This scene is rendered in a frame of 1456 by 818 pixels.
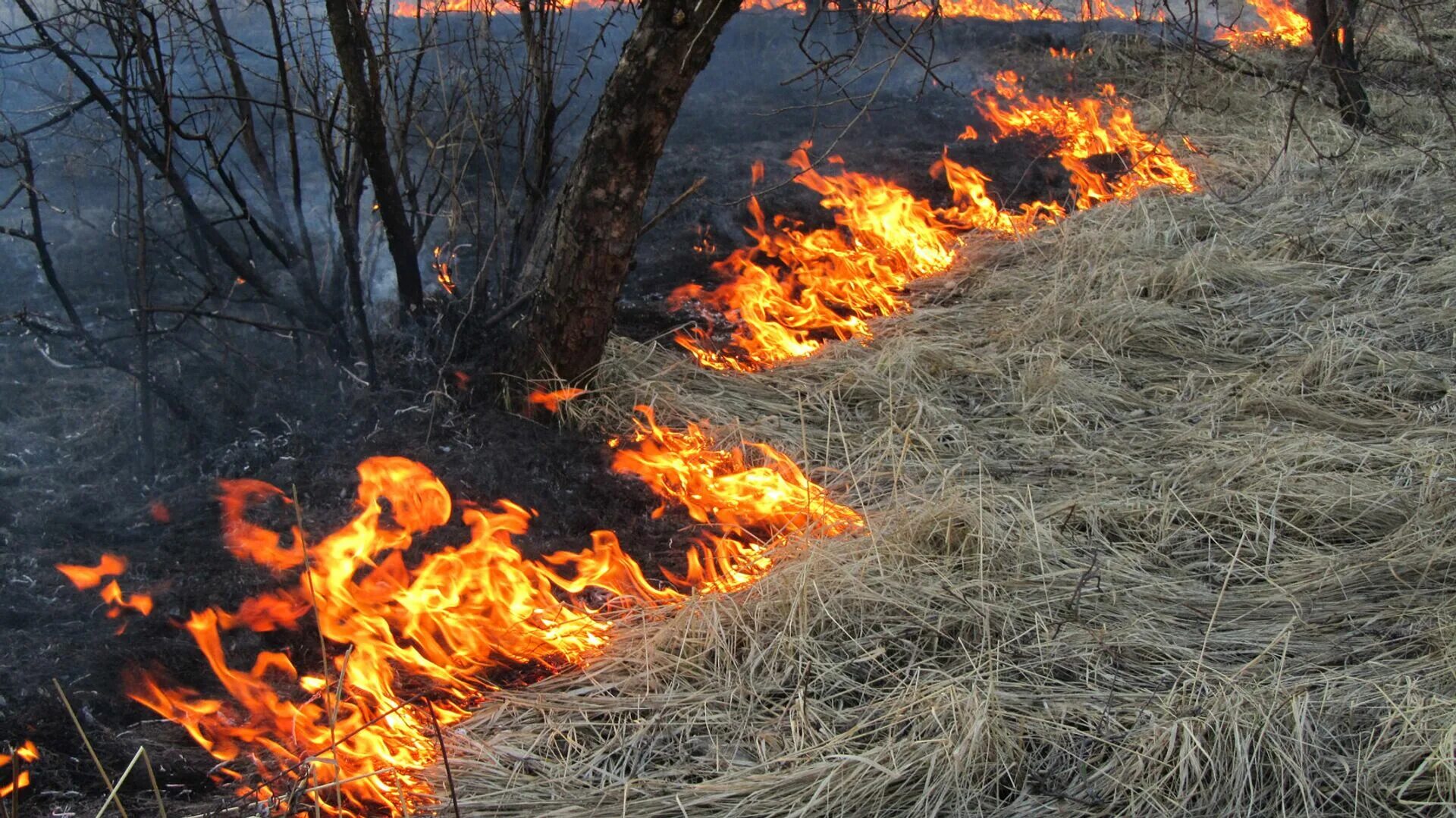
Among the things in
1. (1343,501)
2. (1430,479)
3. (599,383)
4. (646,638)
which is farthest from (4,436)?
(1430,479)

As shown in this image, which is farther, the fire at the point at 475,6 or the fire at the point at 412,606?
the fire at the point at 475,6

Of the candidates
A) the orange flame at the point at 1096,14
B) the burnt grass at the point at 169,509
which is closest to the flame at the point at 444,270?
the burnt grass at the point at 169,509

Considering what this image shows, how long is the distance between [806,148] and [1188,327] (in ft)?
10.6

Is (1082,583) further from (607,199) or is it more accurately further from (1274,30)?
(1274,30)

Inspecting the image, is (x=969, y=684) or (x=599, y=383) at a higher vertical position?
(x=599, y=383)

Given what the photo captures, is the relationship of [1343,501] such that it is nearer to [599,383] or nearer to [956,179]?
[599,383]

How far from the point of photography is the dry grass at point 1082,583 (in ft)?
8.41

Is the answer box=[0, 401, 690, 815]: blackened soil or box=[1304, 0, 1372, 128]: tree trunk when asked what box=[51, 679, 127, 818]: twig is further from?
box=[1304, 0, 1372, 128]: tree trunk

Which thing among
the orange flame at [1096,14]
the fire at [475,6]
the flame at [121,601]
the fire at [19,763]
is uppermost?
the orange flame at [1096,14]

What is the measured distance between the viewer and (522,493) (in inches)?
154

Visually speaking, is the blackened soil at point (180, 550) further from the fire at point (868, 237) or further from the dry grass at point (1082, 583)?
the fire at point (868, 237)

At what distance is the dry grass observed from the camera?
2.56 m

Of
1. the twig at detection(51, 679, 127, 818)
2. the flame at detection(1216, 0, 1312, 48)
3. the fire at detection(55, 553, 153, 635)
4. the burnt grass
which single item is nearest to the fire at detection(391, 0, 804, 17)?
the burnt grass

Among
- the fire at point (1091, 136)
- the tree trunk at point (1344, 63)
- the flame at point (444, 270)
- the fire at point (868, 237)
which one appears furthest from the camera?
the tree trunk at point (1344, 63)
